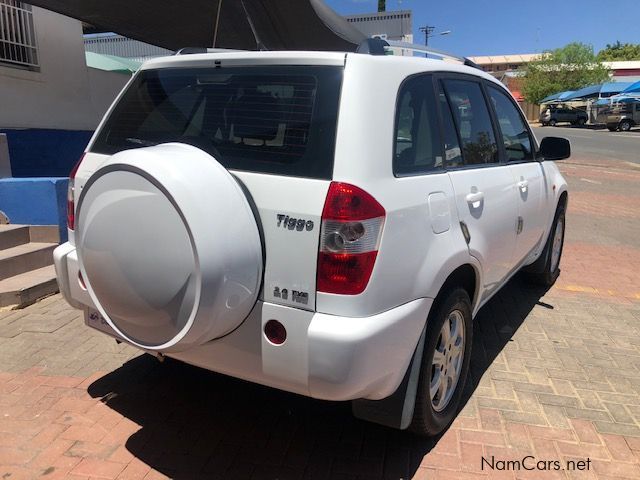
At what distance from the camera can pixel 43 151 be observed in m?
7.01

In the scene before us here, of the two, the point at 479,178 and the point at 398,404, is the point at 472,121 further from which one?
the point at 398,404

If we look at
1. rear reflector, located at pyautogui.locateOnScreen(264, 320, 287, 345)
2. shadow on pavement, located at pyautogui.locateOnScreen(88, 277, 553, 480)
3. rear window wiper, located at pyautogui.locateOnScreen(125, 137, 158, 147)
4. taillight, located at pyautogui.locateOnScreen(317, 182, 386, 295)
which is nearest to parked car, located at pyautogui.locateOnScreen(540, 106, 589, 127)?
shadow on pavement, located at pyautogui.locateOnScreen(88, 277, 553, 480)

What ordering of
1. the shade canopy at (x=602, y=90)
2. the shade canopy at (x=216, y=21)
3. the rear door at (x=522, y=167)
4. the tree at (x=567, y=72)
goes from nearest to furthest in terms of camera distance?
the rear door at (x=522, y=167) < the shade canopy at (x=216, y=21) < the shade canopy at (x=602, y=90) < the tree at (x=567, y=72)

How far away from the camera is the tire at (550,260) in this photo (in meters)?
5.07

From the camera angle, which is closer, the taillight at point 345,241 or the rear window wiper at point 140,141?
the taillight at point 345,241

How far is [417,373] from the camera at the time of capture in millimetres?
2504

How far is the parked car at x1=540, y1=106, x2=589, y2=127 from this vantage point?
45.1 meters

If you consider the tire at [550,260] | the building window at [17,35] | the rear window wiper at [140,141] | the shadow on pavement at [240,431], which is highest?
the building window at [17,35]

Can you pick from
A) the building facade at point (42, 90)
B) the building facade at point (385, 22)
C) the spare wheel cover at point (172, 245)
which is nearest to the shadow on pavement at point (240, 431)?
the spare wheel cover at point (172, 245)

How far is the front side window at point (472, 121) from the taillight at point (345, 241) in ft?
3.93

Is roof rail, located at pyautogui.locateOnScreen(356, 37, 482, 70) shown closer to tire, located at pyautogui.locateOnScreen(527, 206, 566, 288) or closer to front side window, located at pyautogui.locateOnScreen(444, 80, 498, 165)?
front side window, located at pyautogui.locateOnScreen(444, 80, 498, 165)

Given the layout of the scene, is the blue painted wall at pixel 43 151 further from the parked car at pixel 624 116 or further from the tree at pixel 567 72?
the tree at pixel 567 72

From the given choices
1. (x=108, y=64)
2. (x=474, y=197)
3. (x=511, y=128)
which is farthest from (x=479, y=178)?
(x=108, y=64)

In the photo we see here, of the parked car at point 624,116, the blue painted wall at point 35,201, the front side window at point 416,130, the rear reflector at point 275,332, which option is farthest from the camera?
the parked car at point 624,116
